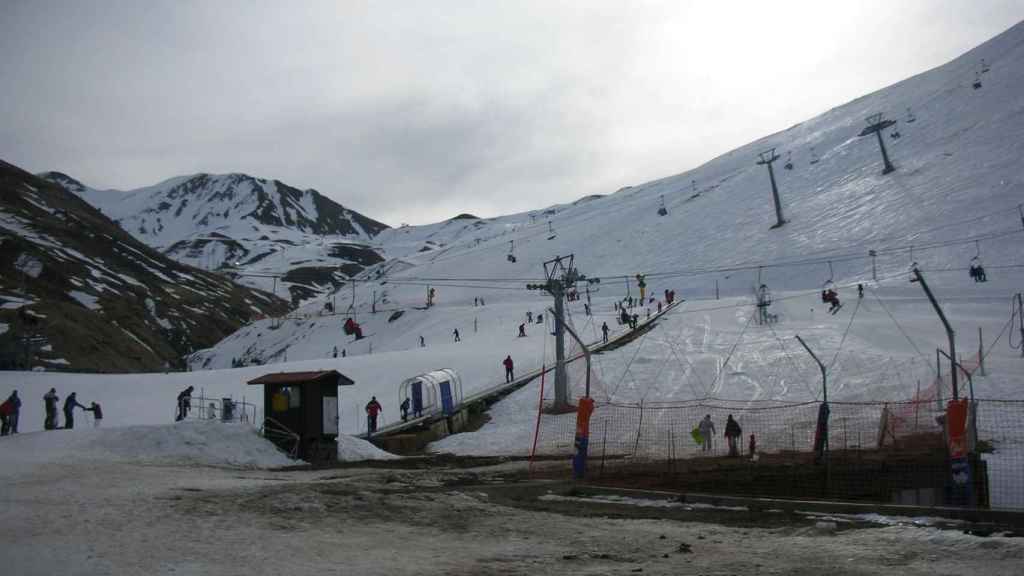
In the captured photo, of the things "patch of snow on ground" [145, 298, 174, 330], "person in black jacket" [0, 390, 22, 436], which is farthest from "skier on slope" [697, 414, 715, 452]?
"patch of snow on ground" [145, 298, 174, 330]

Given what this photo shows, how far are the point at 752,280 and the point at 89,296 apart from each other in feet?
255

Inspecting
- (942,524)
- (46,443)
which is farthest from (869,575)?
(46,443)

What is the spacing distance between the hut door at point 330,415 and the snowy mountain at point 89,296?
30801 mm

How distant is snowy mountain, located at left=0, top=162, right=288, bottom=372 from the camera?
2618 inches

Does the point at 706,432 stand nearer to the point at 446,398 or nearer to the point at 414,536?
the point at 446,398

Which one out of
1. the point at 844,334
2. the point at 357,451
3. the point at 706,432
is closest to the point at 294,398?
the point at 357,451

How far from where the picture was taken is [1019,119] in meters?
75.5

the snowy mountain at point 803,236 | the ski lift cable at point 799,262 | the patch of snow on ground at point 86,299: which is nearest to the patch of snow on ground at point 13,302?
the patch of snow on ground at point 86,299

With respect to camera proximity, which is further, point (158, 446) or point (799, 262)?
point (799, 262)

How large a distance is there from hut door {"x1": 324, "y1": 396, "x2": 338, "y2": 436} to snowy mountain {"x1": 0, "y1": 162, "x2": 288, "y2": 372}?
101ft

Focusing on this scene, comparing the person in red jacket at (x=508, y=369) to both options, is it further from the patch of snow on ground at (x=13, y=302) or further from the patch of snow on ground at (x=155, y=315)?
the patch of snow on ground at (x=155, y=315)

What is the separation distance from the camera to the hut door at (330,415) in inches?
950

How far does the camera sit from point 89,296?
320ft

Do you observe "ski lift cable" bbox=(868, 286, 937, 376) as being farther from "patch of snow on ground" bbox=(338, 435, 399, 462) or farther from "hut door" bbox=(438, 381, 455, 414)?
"patch of snow on ground" bbox=(338, 435, 399, 462)
